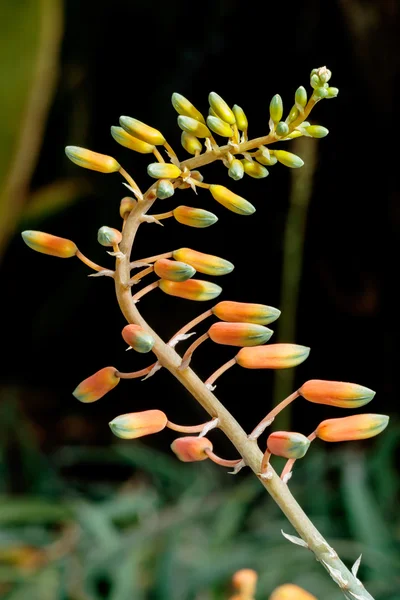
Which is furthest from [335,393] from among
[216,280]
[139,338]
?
[216,280]

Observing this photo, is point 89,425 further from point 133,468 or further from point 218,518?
point 218,518

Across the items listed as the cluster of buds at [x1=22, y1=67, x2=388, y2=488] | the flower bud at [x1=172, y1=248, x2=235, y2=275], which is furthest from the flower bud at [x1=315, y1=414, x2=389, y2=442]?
the flower bud at [x1=172, y1=248, x2=235, y2=275]

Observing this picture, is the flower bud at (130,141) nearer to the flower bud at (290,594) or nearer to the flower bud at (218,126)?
the flower bud at (218,126)

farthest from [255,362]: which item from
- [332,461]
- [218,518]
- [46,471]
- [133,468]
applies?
[133,468]

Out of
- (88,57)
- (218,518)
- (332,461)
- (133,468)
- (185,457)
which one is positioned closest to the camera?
(185,457)

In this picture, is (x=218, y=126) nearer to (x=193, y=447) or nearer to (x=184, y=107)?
(x=184, y=107)

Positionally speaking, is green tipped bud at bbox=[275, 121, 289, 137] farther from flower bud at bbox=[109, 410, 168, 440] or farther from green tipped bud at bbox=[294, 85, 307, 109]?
flower bud at bbox=[109, 410, 168, 440]

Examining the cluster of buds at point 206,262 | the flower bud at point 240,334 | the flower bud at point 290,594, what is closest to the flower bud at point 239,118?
the cluster of buds at point 206,262
